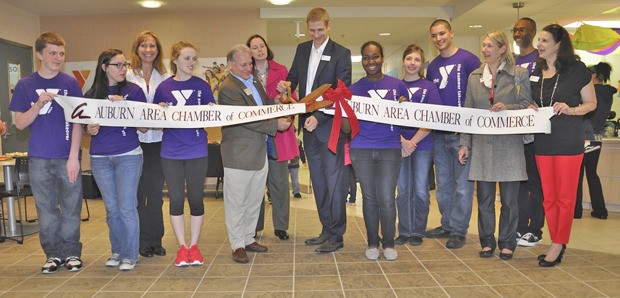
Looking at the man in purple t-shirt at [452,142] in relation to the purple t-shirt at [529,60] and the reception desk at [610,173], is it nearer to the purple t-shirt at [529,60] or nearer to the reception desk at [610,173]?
the purple t-shirt at [529,60]

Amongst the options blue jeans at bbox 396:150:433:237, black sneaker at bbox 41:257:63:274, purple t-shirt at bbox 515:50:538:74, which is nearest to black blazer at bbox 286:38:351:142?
blue jeans at bbox 396:150:433:237

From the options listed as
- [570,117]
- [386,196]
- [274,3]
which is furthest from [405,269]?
[274,3]

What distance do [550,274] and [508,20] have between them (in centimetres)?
715

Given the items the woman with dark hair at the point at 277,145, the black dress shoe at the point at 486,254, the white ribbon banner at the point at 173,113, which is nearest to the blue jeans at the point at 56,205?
the white ribbon banner at the point at 173,113

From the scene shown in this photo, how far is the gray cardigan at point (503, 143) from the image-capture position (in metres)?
3.56

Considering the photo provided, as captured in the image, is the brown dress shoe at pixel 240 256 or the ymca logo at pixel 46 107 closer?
the ymca logo at pixel 46 107

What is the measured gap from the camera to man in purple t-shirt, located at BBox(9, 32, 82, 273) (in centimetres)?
333

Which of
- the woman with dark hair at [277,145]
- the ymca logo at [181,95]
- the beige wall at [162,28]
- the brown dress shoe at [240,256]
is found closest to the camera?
the ymca logo at [181,95]

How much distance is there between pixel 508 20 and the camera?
927 cm

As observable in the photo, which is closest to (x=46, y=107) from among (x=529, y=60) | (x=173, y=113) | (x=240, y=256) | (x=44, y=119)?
(x=44, y=119)

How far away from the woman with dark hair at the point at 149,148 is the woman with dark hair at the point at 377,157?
1.53 meters

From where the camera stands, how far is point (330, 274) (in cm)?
338

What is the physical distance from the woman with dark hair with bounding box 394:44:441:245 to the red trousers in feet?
3.01

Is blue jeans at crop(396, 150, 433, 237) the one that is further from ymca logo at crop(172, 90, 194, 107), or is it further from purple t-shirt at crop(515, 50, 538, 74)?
ymca logo at crop(172, 90, 194, 107)
